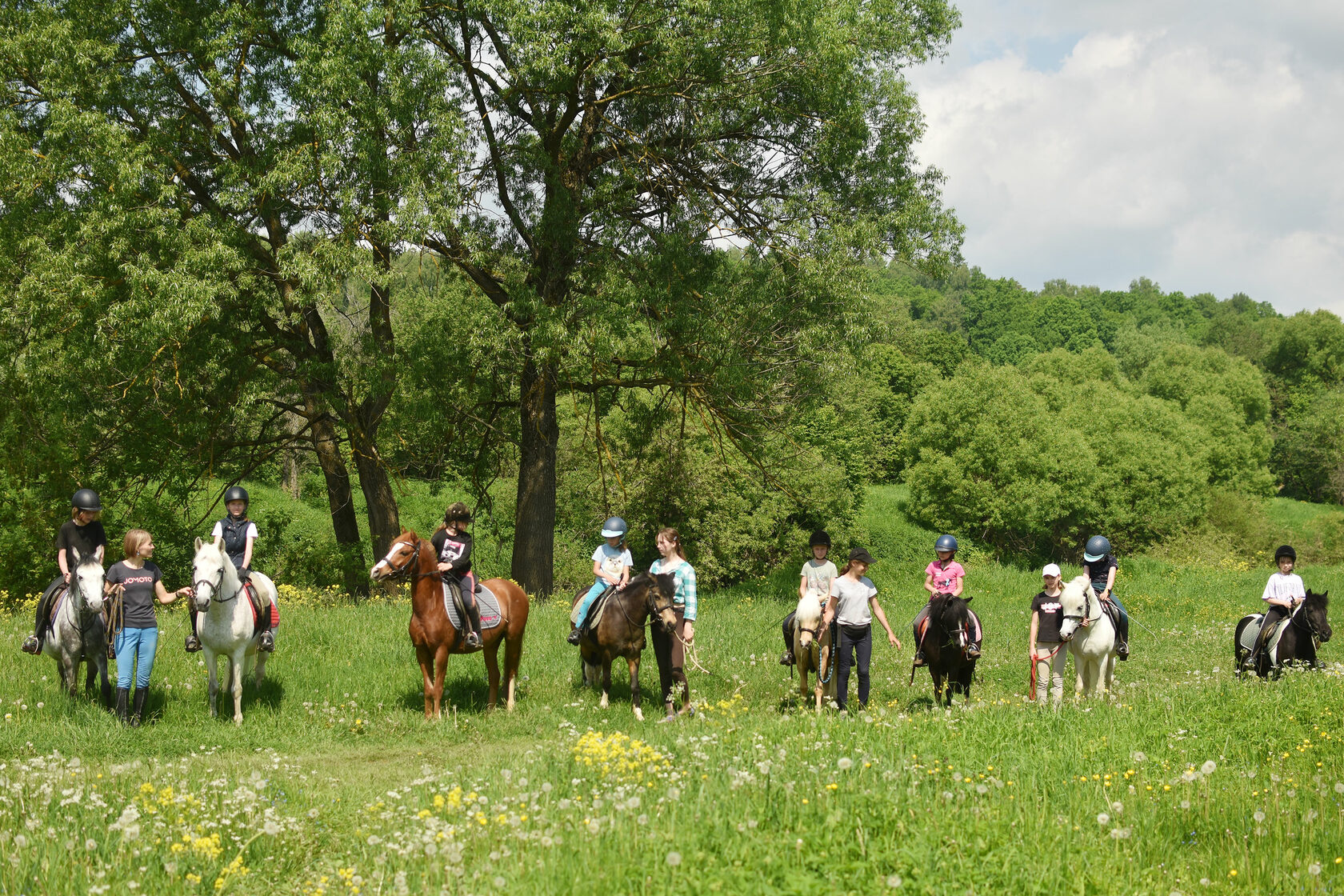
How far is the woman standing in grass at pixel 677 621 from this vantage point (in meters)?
11.0

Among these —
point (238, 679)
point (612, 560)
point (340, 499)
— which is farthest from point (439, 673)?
point (340, 499)

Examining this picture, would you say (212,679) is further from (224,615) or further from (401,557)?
(401,557)

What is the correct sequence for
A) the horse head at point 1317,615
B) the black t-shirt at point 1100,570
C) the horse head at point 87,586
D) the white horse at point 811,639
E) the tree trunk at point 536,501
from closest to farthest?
the horse head at point 87,586 → the white horse at point 811,639 → the horse head at point 1317,615 → the black t-shirt at point 1100,570 → the tree trunk at point 536,501

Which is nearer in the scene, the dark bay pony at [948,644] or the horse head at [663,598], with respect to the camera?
the horse head at [663,598]

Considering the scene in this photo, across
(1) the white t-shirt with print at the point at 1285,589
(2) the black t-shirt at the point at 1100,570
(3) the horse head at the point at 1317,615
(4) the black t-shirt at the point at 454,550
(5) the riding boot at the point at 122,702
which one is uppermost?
(4) the black t-shirt at the point at 454,550

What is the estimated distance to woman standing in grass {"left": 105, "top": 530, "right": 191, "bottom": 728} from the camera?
32.9ft

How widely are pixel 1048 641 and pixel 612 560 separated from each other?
211 inches

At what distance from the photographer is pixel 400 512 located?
1468 inches

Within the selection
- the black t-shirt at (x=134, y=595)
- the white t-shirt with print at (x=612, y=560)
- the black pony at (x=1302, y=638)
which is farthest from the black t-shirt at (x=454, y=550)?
the black pony at (x=1302, y=638)

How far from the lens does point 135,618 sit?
1006 cm

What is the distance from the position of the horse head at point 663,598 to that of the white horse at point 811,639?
1460 millimetres

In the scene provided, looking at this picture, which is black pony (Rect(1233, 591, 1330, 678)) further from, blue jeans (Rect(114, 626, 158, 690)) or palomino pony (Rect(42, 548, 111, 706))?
palomino pony (Rect(42, 548, 111, 706))

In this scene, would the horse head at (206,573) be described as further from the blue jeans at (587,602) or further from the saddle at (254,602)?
the blue jeans at (587,602)

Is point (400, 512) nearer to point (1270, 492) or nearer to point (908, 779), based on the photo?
point (908, 779)
